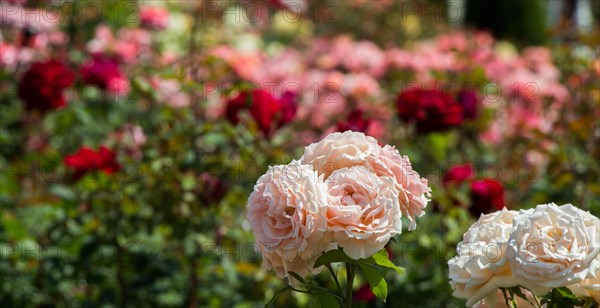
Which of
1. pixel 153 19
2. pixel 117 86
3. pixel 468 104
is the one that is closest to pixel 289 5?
pixel 153 19

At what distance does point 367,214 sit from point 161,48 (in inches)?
145

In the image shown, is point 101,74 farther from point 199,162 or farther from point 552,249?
point 552,249

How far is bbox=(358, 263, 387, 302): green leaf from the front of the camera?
134cm

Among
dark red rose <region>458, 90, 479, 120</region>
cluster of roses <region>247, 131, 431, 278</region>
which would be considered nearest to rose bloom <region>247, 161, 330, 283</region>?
cluster of roses <region>247, 131, 431, 278</region>

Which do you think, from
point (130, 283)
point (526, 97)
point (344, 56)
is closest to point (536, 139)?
point (526, 97)

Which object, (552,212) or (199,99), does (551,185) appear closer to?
(199,99)

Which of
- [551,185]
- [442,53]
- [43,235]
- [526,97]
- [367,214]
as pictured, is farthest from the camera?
[442,53]

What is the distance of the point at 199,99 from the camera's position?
278cm

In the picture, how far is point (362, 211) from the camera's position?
4.10 ft

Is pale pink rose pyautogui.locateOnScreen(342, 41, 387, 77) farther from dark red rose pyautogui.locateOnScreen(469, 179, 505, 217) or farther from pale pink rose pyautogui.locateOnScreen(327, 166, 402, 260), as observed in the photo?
pale pink rose pyautogui.locateOnScreen(327, 166, 402, 260)

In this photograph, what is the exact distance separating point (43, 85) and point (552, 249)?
2.05m

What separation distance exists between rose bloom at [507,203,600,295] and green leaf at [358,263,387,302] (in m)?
0.20

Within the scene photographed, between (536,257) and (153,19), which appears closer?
(536,257)

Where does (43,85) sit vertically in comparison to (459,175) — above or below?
above
